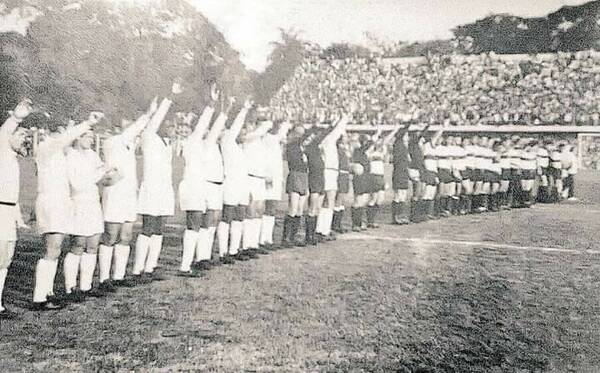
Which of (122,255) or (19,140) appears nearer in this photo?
(19,140)

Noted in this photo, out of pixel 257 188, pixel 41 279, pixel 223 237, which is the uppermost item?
pixel 257 188

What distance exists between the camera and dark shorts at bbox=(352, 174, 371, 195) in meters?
3.18

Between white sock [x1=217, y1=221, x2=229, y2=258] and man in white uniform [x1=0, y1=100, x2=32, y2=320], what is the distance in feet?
2.76

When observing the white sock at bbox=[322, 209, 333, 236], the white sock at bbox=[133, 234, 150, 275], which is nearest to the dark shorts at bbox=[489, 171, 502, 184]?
the white sock at bbox=[322, 209, 333, 236]

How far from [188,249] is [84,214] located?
1.45ft

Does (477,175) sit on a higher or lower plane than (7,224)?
higher

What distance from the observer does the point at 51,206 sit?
2307mm

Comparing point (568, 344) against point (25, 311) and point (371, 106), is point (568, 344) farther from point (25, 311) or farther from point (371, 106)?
point (25, 311)

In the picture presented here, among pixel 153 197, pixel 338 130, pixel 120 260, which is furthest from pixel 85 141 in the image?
pixel 338 130

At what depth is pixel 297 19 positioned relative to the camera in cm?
236

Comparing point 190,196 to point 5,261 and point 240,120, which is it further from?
point 5,261

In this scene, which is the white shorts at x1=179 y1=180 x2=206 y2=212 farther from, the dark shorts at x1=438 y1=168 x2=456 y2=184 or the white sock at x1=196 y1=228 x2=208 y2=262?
the dark shorts at x1=438 y1=168 x2=456 y2=184

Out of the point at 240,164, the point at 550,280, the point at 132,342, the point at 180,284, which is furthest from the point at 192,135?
the point at 550,280

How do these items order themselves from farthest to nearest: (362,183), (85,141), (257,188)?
(362,183), (257,188), (85,141)
